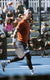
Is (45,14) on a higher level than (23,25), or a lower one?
lower

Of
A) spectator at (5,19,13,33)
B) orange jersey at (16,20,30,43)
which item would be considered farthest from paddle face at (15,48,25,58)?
spectator at (5,19,13,33)

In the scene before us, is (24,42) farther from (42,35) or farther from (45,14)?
(45,14)

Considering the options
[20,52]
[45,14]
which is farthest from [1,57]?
[45,14]

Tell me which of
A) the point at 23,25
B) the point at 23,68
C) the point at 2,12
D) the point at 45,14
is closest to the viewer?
the point at 23,25

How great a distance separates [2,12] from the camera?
51.3 feet

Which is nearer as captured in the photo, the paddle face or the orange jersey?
the orange jersey

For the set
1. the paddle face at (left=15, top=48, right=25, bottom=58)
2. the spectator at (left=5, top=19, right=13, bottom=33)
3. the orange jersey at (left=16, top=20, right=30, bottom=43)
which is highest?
the orange jersey at (left=16, top=20, right=30, bottom=43)

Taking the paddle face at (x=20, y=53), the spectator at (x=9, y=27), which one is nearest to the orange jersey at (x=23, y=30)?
the paddle face at (x=20, y=53)

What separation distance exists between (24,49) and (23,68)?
157 cm

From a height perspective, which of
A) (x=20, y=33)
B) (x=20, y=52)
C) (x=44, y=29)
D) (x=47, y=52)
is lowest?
(x=47, y=52)

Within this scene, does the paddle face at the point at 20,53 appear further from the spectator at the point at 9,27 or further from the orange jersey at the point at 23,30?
the spectator at the point at 9,27

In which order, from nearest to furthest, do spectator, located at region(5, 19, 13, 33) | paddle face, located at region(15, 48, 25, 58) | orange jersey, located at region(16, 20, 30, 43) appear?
orange jersey, located at region(16, 20, 30, 43), paddle face, located at region(15, 48, 25, 58), spectator, located at region(5, 19, 13, 33)

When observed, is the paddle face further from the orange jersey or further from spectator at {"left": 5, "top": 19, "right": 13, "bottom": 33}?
spectator at {"left": 5, "top": 19, "right": 13, "bottom": 33}

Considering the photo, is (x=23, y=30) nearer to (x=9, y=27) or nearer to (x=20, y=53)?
(x=20, y=53)
